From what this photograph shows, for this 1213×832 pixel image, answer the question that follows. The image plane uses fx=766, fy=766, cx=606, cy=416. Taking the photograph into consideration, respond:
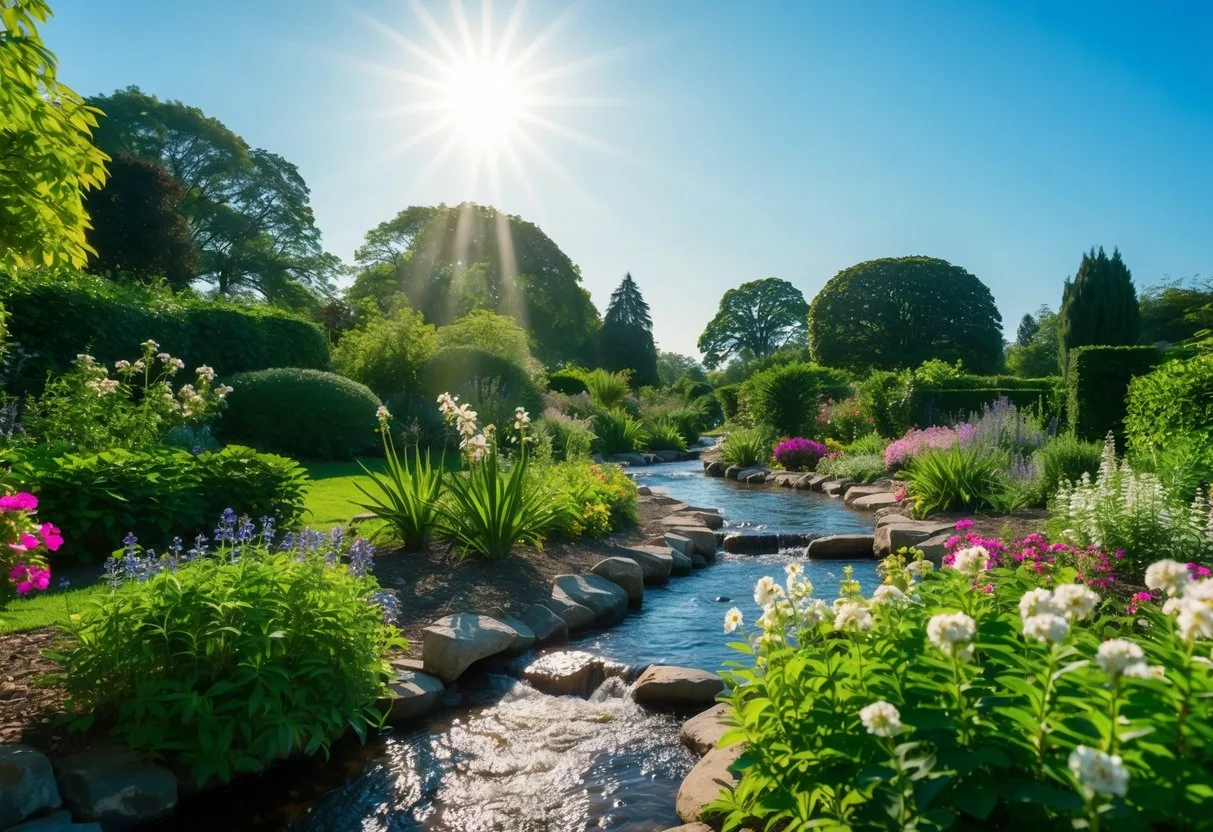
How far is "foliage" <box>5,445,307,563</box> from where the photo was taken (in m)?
5.59

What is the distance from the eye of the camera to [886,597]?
2.38 m

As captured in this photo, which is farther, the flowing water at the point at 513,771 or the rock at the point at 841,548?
the rock at the point at 841,548

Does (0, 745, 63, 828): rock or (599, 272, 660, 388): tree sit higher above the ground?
(599, 272, 660, 388): tree

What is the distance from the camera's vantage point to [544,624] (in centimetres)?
545

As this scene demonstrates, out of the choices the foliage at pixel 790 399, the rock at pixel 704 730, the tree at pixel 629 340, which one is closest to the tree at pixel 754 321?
the tree at pixel 629 340

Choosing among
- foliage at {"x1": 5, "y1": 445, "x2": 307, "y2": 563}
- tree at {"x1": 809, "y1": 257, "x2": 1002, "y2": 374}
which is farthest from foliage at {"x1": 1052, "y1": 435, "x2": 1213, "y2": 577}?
tree at {"x1": 809, "y1": 257, "x2": 1002, "y2": 374}

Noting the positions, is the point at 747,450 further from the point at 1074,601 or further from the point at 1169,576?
the point at 1074,601

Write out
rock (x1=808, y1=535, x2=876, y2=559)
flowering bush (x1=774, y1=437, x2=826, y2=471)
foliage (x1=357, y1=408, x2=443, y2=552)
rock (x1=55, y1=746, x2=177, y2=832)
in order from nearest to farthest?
rock (x1=55, y1=746, x2=177, y2=832) < foliage (x1=357, y1=408, x2=443, y2=552) < rock (x1=808, y1=535, x2=876, y2=559) < flowering bush (x1=774, y1=437, x2=826, y2=471)

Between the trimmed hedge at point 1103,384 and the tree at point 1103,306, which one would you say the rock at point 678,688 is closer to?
the trimmed hedge at point 1103,384

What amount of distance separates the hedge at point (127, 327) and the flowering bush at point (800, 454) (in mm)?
10370

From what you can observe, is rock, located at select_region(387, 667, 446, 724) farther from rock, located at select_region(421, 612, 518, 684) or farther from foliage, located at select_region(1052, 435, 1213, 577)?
foliage, located at select_region(1052, 435, 1213, 577)

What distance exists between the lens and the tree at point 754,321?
58.8 metres

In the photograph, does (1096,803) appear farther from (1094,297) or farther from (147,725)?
(1094,297)

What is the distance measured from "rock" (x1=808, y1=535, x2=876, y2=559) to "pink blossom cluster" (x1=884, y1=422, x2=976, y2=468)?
2.44 meters
